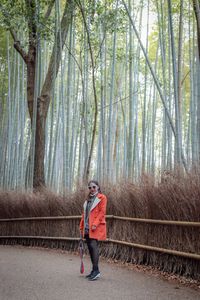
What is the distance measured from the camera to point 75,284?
180 inches

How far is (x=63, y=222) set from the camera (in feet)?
26.1

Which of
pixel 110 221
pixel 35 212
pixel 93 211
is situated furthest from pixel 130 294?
pixel 35 212

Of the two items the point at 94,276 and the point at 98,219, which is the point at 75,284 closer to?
the point at 94,276

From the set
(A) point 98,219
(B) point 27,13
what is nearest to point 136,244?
(A) point 98,219

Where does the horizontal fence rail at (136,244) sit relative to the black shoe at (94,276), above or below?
above

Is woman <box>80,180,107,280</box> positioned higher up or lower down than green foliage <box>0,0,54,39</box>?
lower down

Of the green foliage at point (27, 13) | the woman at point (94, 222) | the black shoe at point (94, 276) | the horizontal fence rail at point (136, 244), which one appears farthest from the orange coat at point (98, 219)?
the green foliage at point (27, 13)

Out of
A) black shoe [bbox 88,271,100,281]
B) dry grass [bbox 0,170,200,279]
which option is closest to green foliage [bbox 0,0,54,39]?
dry grass [bbox 0,170,200,279]

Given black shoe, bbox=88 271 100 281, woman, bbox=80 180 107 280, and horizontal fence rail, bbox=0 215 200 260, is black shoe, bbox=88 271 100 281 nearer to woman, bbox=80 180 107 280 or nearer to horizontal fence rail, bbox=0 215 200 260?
woman, bbox=80 180 107 280

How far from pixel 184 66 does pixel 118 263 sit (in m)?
12.1

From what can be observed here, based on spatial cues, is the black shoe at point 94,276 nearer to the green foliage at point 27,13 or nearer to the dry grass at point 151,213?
the dry grass at point 151,213

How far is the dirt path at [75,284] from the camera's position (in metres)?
4.02

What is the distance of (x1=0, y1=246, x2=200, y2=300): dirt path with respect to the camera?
402 cm

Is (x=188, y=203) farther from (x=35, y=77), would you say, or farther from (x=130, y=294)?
(x=35, y=77)
